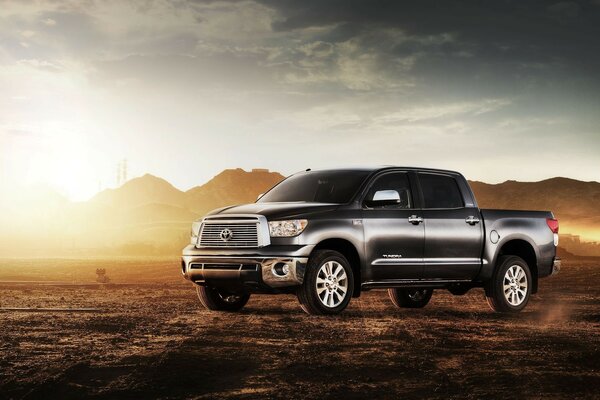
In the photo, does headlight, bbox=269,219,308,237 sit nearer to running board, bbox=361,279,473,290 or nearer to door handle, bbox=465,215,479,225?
running board, bbox=361,279,473,290

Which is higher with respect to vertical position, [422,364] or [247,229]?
[247,229]

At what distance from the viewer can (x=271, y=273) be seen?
11945mm

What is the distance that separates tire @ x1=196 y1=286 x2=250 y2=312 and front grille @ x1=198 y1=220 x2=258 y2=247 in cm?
111

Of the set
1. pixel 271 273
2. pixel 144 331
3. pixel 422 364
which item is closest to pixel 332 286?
pixel 271 273

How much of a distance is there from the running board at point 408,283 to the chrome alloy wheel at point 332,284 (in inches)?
17.2

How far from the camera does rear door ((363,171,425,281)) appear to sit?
501 inches

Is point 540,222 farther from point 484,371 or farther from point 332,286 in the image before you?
point 484,371

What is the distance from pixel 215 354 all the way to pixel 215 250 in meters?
3.30

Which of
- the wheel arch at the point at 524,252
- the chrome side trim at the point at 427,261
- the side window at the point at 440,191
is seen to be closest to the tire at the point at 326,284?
the chrome side trim at the point at 427,261

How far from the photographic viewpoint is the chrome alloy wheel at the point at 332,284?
40.3 ft

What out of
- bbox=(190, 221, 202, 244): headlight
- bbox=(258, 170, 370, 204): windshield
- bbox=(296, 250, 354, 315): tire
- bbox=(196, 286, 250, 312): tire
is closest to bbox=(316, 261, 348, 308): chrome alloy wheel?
bbox=(296, 250, 354, 315): tire

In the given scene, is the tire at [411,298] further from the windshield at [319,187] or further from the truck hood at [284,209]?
the truck hood at [284,209]

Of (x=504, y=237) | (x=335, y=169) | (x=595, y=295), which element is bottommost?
(x=595, y=295)

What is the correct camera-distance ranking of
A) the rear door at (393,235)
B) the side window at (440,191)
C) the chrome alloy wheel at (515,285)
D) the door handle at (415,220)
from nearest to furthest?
the rear door at (393,235)
the door handle at (415,220)
the side window at (440,191)
the chrome alloy wheel at (515,285)
